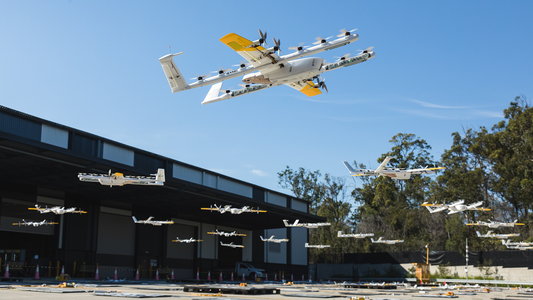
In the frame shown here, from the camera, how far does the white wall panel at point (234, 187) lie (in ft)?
128

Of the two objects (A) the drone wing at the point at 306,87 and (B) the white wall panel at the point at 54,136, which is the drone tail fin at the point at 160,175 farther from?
(A) the drone wing at the point at 306,87

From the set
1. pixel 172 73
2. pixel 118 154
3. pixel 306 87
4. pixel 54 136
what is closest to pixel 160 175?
pixel 172 73

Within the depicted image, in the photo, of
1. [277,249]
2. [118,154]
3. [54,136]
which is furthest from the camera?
[277,249]

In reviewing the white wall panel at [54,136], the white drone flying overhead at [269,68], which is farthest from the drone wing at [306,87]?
the white wall panel at [54,136]

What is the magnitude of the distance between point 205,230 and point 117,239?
1100cm

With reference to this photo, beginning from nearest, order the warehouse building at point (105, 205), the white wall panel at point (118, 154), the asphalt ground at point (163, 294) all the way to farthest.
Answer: the asphalt ground at point (163, 294) < the warehouse building at point (105, 205) < the white wall panel at point (118, 154)

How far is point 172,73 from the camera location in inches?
816

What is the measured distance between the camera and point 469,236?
192ft

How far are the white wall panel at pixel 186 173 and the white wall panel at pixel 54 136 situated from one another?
9714 mm

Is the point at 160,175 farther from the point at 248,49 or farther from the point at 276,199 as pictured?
the point at 276,199

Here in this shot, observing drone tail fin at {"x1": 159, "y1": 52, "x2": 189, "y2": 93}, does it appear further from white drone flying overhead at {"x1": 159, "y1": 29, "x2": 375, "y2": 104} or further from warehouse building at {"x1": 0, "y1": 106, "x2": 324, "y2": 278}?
warehouse building at {"x1": 0, "y1": 106, "x2": 324, "y2": 278}

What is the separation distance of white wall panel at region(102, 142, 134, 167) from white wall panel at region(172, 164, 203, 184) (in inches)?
169

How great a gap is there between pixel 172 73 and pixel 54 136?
30.9 feet

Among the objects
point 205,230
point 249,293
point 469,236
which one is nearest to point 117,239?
point 205,230
